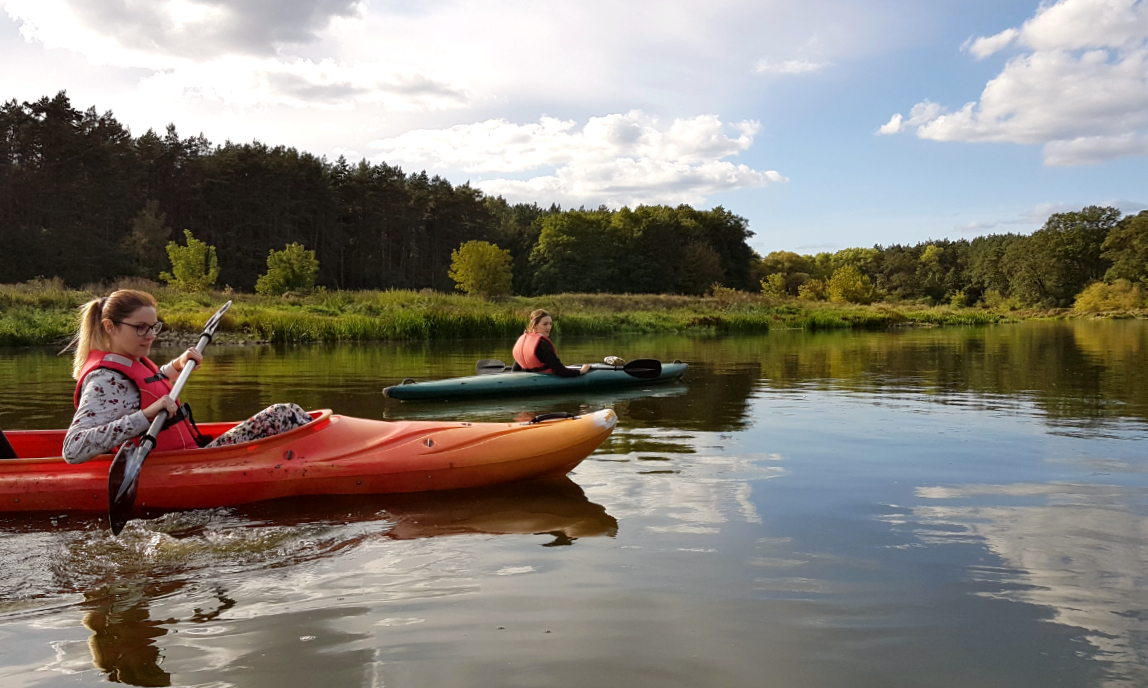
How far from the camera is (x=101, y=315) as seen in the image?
13.5ft

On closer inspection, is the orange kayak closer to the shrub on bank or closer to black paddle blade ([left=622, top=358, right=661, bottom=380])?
black paddle blade ([left=622, top=358, right=661, bottom=380])

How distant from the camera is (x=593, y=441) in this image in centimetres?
511

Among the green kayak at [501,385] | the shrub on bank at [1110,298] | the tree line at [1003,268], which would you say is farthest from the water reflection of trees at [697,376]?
the shrub on bank at [1110,298]

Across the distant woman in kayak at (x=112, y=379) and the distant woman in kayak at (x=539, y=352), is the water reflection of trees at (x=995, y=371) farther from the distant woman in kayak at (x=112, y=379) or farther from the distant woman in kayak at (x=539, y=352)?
the distant woman in kayak at (x=112, y=379)

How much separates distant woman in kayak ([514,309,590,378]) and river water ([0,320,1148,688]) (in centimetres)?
287

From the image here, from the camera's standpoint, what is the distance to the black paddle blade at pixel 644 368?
418 inches

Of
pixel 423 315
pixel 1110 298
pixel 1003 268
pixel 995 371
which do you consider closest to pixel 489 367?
pixel 995 371

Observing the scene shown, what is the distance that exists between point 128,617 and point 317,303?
2582 centimetres

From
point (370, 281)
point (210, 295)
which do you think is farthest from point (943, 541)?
point (370, 281)

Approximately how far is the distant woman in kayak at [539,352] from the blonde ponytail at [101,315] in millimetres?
5657

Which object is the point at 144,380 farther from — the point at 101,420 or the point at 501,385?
the point at 501,385

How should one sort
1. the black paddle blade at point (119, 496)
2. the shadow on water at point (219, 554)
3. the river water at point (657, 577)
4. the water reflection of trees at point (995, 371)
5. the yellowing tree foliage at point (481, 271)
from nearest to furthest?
the river water at point (657, 577), the shadow on water at point (219, 554), the black paddle blade at point (119, 496), the water reflection of trees at point (995, 371), the yellowing tree foliage at point (481, 271)

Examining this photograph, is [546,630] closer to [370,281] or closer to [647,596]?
[647,596]

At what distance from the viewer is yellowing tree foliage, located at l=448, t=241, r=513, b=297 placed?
3600 centimetres
